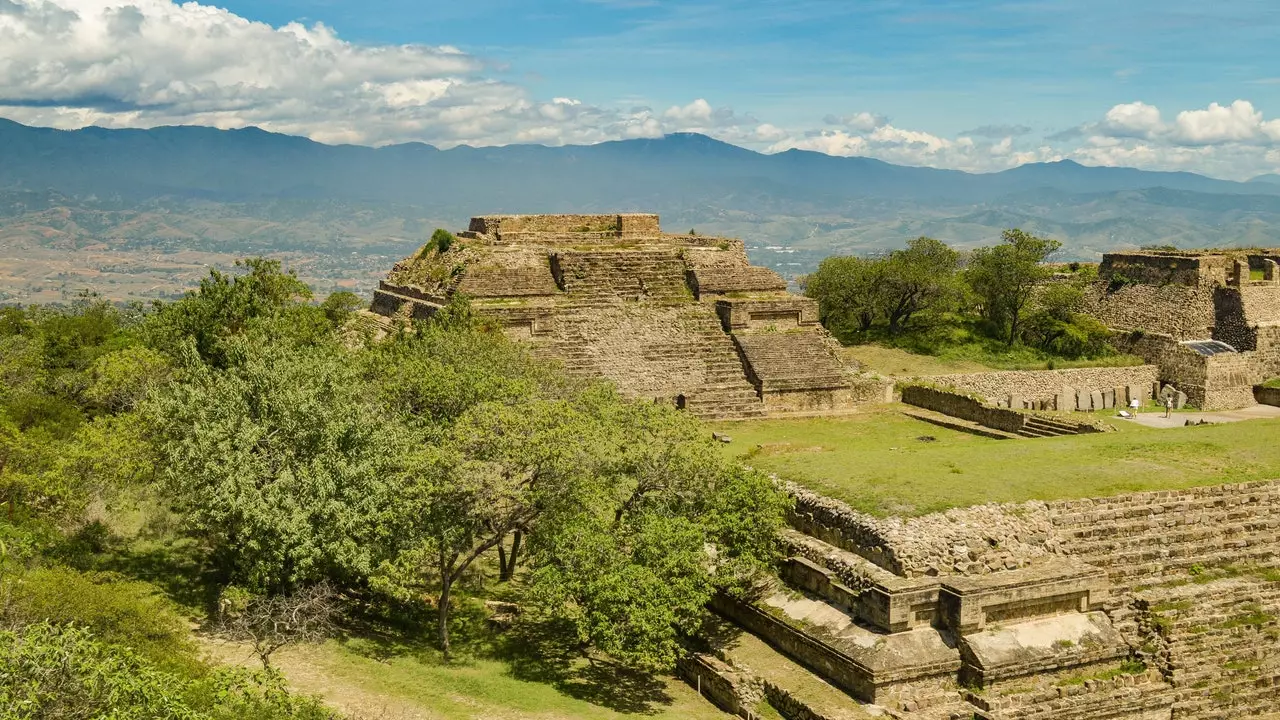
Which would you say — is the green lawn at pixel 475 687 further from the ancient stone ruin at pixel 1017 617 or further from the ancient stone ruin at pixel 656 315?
the ancient stone ruin at pixel 656 315

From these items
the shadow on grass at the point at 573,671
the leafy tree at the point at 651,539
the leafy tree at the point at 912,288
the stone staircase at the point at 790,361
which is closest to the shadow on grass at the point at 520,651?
the shadow on grass at the point at 573,671

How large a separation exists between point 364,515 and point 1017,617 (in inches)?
359

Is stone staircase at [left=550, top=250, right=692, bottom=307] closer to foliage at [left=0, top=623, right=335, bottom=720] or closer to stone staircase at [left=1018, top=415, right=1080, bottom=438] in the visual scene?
stone staircase at [left=1018, top=415, right=1080, bottom=438]

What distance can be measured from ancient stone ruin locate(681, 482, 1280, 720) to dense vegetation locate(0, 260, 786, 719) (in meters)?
1.01

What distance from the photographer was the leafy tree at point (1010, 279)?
130ft

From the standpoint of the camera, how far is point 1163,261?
39.3 metres

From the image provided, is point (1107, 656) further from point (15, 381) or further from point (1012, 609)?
point (15, 381)

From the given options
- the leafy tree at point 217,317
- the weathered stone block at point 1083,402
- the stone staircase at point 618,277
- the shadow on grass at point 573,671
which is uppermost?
the stone staircase at point 618,277

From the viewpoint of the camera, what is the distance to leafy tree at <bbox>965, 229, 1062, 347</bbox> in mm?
39750

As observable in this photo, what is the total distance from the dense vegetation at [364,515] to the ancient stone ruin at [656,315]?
9.15 m

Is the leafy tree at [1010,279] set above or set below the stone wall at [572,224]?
below

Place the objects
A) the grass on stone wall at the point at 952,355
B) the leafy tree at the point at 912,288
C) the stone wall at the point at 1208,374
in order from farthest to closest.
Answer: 1. the leafy tree at the point at 912,288
2. the grass on stone wall at the point at 952,355
3. the stone wall at the point at 1208,374

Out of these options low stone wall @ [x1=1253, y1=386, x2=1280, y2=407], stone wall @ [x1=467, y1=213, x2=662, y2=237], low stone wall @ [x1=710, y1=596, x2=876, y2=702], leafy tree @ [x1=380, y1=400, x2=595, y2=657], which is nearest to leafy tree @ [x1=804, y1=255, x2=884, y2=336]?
stone wall @ [x1=467, y1=213, x2=662, y2=237]

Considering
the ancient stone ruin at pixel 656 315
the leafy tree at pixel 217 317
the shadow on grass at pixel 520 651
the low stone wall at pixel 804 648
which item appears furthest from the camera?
the ancient stone ruin at pixel 656 315
